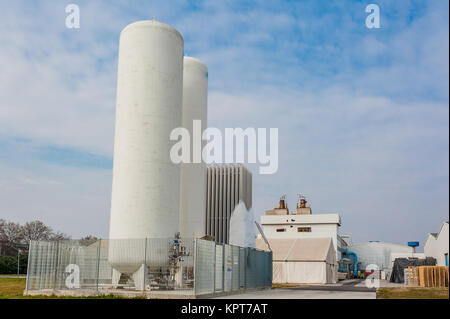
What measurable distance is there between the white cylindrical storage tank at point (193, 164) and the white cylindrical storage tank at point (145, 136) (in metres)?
5.53

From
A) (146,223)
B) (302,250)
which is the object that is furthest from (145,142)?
(302,250)

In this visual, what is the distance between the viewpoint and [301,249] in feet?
176

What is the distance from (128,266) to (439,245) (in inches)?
1555

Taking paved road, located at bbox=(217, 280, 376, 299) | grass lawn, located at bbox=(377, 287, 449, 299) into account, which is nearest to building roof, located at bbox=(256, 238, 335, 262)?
paved road, located at bbox=(217, 280, 376, 299)

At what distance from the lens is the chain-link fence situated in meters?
25.5

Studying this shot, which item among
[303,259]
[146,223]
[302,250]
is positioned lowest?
[303,259]

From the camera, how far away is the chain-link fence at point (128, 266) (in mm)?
25500

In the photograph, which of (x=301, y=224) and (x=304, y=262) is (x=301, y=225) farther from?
(x=304, y=262)

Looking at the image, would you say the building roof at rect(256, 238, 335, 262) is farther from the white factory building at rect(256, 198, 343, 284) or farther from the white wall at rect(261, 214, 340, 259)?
the white wall at rect(261, 214, 340, 259)

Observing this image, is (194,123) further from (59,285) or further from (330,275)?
(330,275)

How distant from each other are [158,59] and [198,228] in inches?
515

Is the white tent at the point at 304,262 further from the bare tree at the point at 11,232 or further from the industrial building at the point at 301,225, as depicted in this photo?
the bare tree at the point at 11,232

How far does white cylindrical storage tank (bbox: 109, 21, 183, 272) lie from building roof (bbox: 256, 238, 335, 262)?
2573 centimetres

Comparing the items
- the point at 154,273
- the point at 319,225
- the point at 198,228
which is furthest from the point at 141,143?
the point at 319,225
